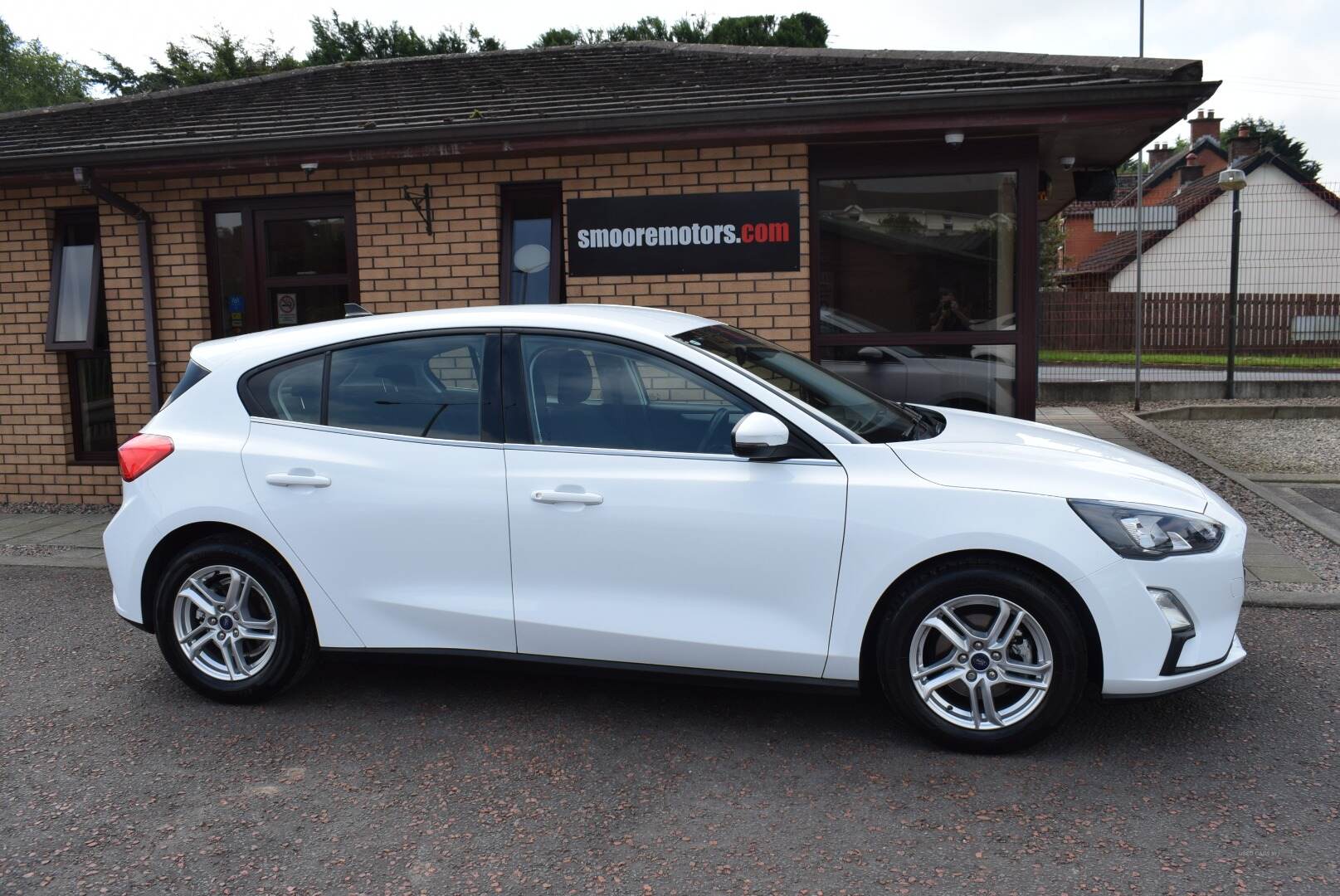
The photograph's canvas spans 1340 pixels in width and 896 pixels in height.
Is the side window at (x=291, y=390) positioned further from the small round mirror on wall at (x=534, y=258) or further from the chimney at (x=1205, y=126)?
the chimney at (x=1205, y=126)

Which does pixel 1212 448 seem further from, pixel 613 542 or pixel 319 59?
pixel 319 59

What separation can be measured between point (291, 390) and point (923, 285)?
4879mm

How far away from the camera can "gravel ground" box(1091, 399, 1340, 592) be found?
6.38m

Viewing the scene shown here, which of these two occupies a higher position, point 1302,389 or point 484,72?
point 484,72

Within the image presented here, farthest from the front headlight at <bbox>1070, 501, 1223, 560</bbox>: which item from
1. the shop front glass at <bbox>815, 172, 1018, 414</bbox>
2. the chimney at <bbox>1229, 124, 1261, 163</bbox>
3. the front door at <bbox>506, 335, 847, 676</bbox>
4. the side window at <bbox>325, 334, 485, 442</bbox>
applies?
the chimney at <bbox>1229, 124, 1261, 163</bbox>

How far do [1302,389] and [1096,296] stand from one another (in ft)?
21.8

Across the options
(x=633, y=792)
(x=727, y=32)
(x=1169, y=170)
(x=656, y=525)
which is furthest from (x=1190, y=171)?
(x=633, y=792)

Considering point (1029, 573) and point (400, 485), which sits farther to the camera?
point (400, 485)

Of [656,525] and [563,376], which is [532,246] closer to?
[563,376]

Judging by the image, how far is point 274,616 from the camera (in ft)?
14.7

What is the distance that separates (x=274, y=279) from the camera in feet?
29.7

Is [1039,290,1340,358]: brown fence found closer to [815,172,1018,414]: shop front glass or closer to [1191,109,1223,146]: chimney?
[815,172,1018,414]: shop front glass

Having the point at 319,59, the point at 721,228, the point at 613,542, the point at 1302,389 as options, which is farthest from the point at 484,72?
the point at 319,59

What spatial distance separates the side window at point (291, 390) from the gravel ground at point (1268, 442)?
864cm
